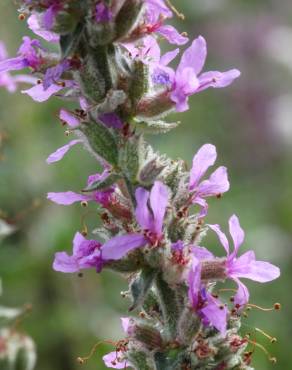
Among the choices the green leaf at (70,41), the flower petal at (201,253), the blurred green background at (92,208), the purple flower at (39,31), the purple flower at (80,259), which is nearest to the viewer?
the green leaf at (70,41)

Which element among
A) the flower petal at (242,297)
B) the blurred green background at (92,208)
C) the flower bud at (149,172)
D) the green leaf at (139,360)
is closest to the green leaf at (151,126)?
the flower bud at (149,172)

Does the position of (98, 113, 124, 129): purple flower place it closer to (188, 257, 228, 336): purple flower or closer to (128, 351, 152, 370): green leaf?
(188, 257, 228, 336): purple flower

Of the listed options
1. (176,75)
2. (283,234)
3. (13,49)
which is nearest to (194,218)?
(176,75)

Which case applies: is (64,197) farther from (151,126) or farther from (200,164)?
(200,164)

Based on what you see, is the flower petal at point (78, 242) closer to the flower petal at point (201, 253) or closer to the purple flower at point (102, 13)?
the flower petal at point (201, 253)

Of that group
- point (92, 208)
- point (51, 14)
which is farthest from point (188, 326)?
point (92, 208)

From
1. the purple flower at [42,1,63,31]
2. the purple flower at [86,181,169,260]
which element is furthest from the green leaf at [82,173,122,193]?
the purple flower at [42,1,63,31]
